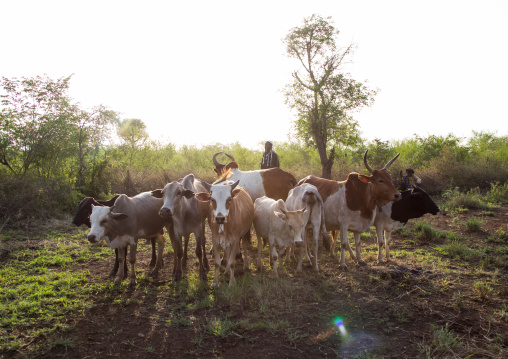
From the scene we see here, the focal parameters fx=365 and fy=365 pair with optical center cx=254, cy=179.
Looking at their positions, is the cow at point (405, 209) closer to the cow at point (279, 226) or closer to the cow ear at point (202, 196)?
the cow at point (279, 226)

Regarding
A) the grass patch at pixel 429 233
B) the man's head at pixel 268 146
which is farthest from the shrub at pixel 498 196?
the man's head at pixel 268 146

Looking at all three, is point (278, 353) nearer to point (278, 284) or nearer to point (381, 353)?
point (381, 353)

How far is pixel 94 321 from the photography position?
483 cm

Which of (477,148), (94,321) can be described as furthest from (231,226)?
(477,148)

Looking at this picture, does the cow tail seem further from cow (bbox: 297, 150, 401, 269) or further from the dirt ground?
the dirt ground

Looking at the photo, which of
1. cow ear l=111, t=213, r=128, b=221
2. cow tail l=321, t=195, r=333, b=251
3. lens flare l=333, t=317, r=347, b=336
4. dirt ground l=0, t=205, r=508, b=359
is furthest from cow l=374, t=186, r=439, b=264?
cow ear l=111, t=213, r=128, b=221

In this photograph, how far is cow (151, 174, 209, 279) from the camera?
6.32m

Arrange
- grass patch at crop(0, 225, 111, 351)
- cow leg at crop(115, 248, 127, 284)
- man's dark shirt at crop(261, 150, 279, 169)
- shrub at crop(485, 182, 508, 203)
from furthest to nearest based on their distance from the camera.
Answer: shrub at crop(485, 182, 508, 203), man's dark shirt at crop(261, 150, 279, 169), cow leg at crop(115, 248, 127, 284), grass patch at crop(0, 225, 111, 351)

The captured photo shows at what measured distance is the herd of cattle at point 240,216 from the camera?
6102mm

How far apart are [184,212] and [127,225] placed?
1.00 metres

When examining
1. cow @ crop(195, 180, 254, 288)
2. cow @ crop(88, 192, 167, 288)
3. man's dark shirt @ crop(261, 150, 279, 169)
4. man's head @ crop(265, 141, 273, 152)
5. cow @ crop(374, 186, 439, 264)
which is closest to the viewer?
cow @ crop(195, 180, 254, 288)

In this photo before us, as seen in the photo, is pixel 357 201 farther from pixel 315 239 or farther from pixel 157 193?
pixel 157 193

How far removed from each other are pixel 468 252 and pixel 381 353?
443cm

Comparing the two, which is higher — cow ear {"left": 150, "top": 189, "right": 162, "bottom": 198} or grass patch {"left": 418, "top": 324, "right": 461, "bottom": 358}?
cow ear {"left": 150, "top": 189, "right": 162, "bottom": 198}
